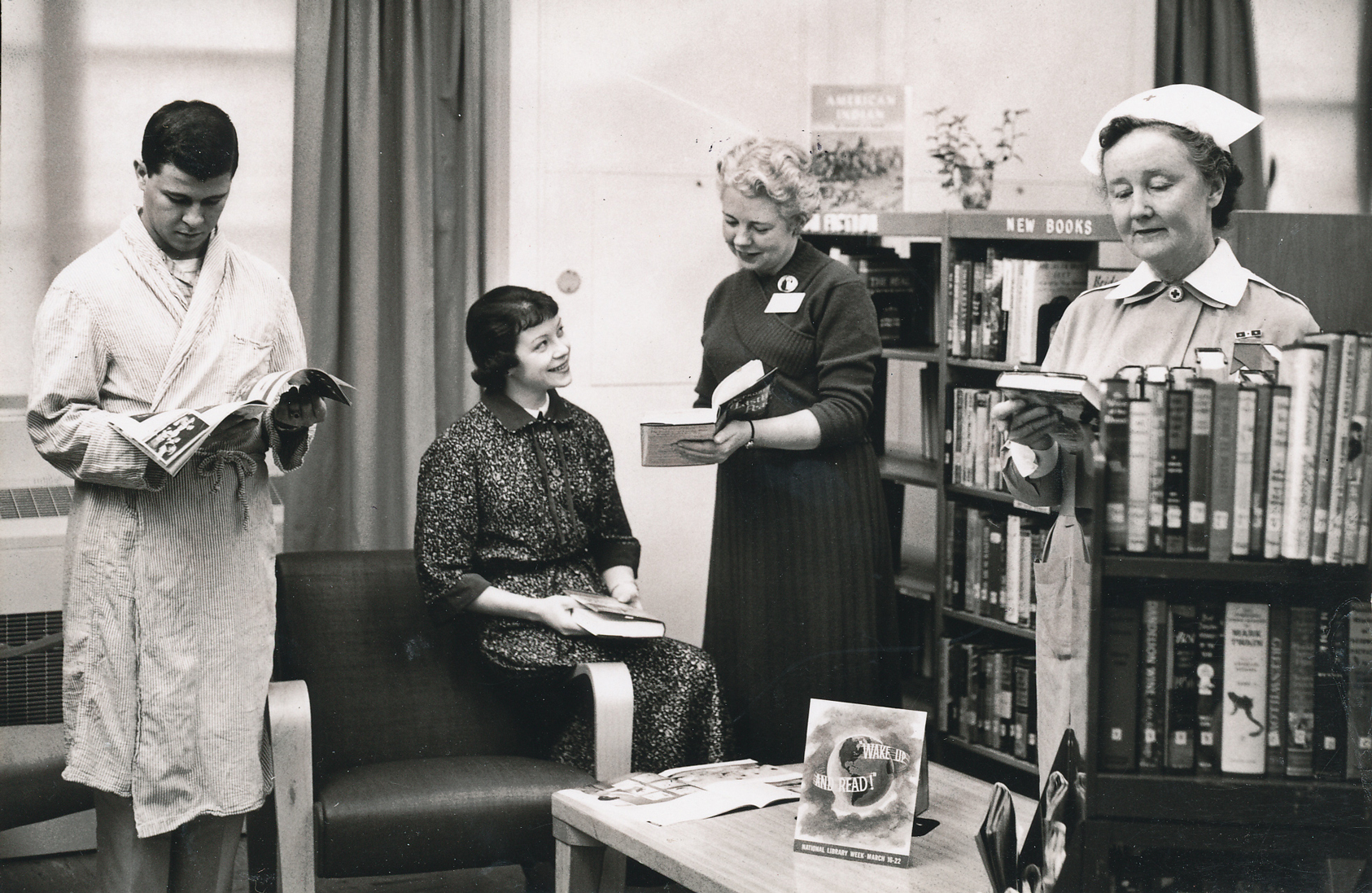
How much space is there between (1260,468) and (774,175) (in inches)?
67.1

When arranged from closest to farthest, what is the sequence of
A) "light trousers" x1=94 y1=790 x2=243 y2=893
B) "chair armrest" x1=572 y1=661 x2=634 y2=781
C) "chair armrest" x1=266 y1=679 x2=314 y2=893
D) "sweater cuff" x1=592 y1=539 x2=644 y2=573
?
"light trousers" x1=94 y1=790 x2=243 y2=893 < "chair armrest" x1=266 y1=679 x2=314 y2=893 < "chair armrest" x1=572 y1=661 x2=634 y2=781 < "sweater cuff" x1=592 y1=539 x2=644 y2=573

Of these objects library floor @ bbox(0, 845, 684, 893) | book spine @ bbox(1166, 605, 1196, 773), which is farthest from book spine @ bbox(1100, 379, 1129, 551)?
library floor @ bbox(0, 845, 684, 893)

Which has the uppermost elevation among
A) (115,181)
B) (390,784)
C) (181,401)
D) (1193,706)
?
(115,181)

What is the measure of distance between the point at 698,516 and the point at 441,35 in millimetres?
1623

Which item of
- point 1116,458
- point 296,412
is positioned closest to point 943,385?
point 296,412

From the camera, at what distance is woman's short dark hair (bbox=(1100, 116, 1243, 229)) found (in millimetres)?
2012

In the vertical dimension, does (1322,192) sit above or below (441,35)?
below

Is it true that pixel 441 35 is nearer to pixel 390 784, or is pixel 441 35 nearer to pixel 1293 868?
pixel 390 784

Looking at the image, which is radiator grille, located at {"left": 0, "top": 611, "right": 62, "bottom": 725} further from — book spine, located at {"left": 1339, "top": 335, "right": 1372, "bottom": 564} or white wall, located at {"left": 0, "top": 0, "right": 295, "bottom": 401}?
book spine, located at {"left": 1339, "top": 335, "right": 1372, "bottom": 564}

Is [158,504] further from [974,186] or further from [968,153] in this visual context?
[968,153]

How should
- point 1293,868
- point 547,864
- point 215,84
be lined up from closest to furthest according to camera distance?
point 1293,868 < point 547,864 < point 215,84

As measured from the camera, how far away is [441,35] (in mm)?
3662

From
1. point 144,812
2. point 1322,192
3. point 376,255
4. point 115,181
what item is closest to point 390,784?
point 144,812

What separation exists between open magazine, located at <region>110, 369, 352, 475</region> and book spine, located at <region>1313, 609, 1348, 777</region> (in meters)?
1.62
